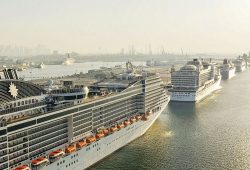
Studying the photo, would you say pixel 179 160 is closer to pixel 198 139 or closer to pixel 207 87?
pixel 198 139

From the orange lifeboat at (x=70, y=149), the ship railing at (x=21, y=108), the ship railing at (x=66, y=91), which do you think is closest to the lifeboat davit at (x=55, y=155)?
the orange lifeboat at (x=70, y=149)

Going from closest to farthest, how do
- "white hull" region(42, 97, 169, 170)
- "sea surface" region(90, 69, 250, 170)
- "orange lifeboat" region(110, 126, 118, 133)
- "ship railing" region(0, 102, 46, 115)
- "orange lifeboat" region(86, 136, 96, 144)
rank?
1. "ship railing" region(0, 102, 46, 115)
2. "white hull" region(42, 97, 169, 170)
3. "orange lifeboat" region(86, 136, 96, 144)
4. "sea surface" region(90, 69, 250, 170)
5. "orange lifeboat" region(110, 126, 118, 133)

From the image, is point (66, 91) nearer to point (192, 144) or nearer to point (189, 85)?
point (192, 144)

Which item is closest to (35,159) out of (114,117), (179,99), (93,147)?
(93,147)

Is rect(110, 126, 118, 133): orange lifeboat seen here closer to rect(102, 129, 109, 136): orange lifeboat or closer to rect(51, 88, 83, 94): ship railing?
rect(102, 129, 109, 136): orange lifeboat

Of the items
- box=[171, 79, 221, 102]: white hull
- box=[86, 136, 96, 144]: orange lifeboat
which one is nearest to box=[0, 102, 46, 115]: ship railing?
box=[86, 136, 96, 144]: orange lifeboat

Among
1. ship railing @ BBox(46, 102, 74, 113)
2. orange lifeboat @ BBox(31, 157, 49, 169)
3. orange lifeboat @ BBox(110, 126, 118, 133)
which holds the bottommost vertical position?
orange lifeboat @ BBox(31, 157, 49, 169)
